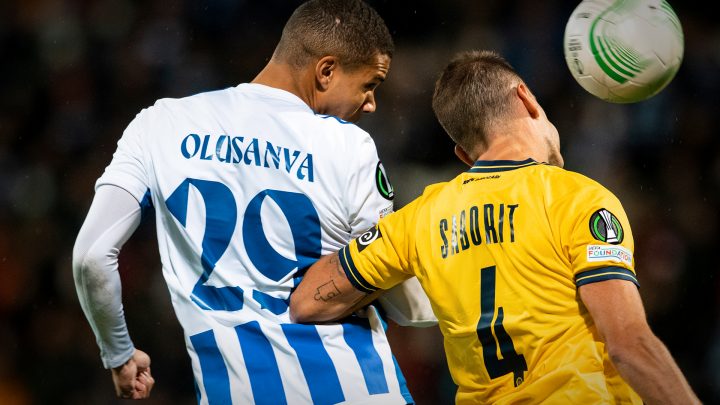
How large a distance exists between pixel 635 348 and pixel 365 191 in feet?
3.29

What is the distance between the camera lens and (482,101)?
292 centimetres

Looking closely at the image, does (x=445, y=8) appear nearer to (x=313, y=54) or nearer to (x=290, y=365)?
(x=313, y=54)

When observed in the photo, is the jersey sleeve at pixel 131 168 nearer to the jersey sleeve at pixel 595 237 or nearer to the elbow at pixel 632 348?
the jersey sleeve at pixel 595 237

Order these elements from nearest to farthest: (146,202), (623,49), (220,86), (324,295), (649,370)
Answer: (649,370), (324,295), (146,202), (623,49), (220,86)

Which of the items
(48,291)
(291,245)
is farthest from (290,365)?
(48,291)

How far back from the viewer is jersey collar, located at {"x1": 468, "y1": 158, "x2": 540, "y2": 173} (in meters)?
2.70

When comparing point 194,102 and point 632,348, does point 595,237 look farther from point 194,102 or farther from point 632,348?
point 194,102

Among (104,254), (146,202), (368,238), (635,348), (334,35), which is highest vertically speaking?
(334,35)

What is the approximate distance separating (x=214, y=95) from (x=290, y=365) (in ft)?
3.00

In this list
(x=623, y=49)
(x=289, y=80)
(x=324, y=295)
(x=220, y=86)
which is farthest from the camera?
(x=220, y=86)

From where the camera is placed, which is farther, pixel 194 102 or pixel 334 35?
pixel 334 35

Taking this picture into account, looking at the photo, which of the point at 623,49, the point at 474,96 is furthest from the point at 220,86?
the point at 474,96

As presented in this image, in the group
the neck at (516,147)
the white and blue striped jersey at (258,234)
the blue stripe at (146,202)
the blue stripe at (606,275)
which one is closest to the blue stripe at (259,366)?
the white and blue striped jersey at (258,234)

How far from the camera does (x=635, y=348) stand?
2.28 metres
